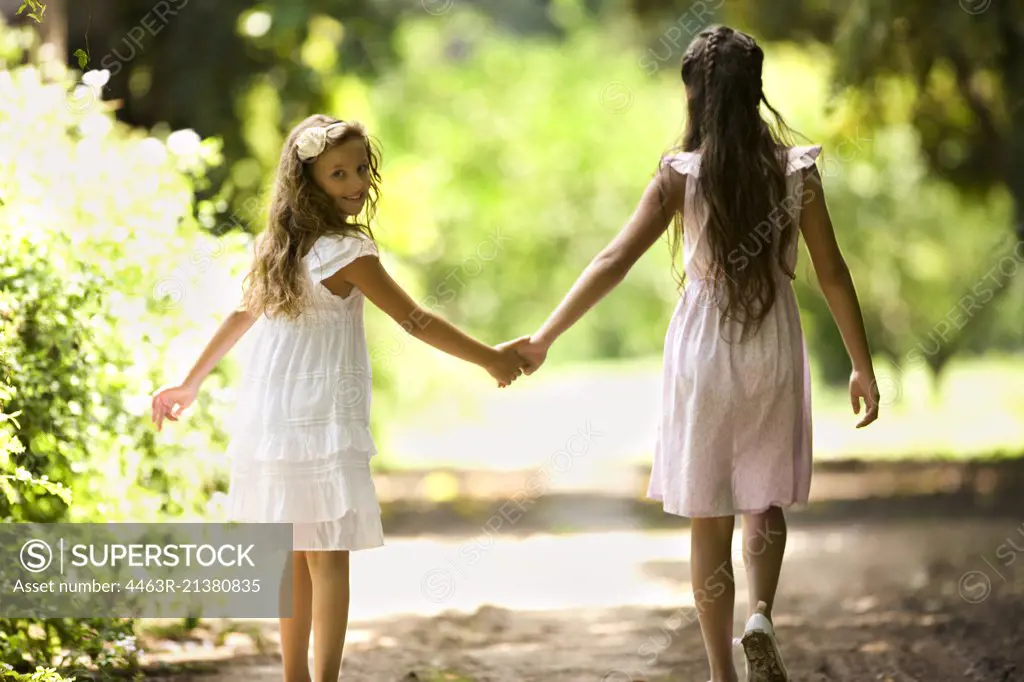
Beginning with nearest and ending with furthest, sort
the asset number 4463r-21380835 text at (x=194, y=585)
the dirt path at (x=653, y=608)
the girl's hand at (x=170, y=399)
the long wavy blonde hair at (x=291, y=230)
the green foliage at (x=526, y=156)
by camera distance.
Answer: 1. the long wavy blonde hair at (x=291, y=230)
2. the girl's hand at (x=170, y=399)
3. the asset number 4463r-21380835 text at (x=194, y=585)
4. the dirt path at (x=653, y=608)
5. the green foliage at (x=526, y=156)

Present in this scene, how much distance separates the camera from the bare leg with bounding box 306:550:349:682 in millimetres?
3646

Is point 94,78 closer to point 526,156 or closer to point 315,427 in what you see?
point 315,427

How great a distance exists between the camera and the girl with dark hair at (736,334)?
12.2ft

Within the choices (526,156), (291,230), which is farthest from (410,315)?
(526,156)

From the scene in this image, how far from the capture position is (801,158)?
12.4 feet

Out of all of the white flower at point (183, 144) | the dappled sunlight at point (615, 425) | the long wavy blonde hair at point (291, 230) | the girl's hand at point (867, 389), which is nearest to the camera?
the long wavy blonde hair at point (291, 230)

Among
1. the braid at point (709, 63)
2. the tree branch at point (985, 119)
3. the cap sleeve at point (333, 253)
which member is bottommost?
the cap sleeve at point (333, 253)

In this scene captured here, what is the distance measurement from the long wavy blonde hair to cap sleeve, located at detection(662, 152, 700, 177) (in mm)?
849

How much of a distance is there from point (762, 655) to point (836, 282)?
3.52 ft

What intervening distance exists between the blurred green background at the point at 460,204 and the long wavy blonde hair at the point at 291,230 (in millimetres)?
668

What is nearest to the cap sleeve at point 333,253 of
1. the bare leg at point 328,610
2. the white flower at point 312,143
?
the white flower at point 312,143

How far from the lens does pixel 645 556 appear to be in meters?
8.83

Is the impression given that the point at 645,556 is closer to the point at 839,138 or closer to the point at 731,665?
the point at 839,138

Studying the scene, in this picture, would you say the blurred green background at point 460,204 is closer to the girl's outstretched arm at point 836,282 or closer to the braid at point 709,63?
the braid at point 709,63
